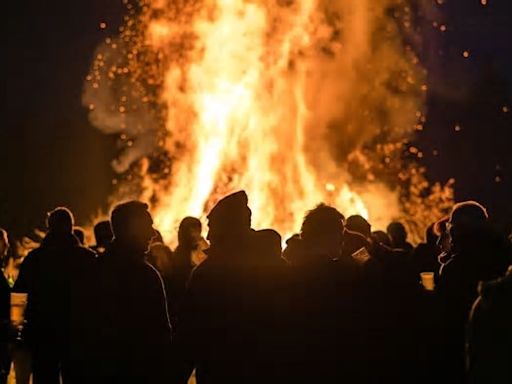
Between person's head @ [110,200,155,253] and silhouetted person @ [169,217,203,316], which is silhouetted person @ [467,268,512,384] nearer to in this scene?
person's head @ [110,200,155,253]

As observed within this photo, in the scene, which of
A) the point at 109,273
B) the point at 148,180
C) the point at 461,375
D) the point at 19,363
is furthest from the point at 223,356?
the point at 148,180

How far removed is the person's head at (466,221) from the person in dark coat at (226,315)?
119 centimetres

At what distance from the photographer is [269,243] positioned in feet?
19.8

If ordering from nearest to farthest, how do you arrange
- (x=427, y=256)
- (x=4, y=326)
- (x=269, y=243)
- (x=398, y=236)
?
(x=269, y=243), (x=4, y=326), (x=427, y=256), (x=398, y=236)

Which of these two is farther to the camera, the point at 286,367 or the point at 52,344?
the point at 52,344

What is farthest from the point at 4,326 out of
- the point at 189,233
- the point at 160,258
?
the point at 189,233

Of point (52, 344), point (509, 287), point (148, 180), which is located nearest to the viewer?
point (509, 287)

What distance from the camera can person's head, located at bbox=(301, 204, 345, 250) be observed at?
5.87m

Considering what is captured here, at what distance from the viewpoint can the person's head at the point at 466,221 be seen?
19.3 ft

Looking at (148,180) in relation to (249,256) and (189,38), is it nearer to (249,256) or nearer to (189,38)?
(189,38)

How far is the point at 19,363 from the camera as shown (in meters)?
8.22

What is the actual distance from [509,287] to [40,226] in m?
49.6

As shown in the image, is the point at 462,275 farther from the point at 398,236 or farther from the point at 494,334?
the point at 398,236

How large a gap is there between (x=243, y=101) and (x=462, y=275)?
20203mm
